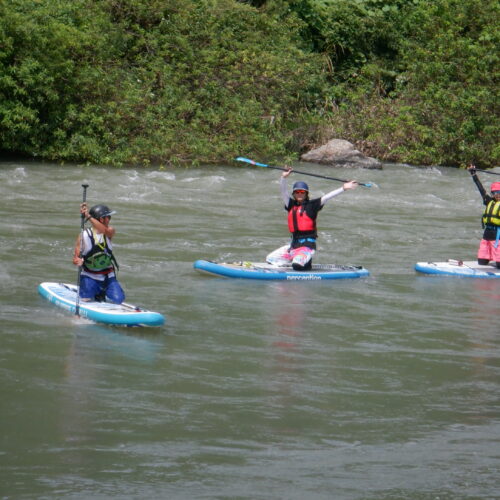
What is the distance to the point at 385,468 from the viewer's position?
20.2 ft

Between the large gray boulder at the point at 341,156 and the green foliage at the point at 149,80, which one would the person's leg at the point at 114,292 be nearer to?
the green foliage at the point at 149,80

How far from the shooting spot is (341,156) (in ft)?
79.0

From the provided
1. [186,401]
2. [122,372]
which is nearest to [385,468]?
[186,401]

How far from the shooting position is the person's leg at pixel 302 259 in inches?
493

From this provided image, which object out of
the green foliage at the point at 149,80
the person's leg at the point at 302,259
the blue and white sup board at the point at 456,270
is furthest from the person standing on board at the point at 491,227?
the green foliage at the point at 149,80

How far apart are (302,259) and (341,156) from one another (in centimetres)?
1189

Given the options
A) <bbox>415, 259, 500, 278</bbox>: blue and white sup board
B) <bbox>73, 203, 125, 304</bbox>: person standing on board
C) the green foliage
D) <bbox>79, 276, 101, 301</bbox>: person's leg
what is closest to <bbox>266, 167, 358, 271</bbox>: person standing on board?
<bbox>415, 259, 500, 278</bbox>: blue and white sup board

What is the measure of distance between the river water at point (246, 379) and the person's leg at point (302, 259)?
0.41 metres

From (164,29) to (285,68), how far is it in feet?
10.5

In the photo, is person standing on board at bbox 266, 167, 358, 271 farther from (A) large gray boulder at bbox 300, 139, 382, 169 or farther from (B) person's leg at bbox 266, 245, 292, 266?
(A) large gray boulder at bbox 300, 139, 382, 169

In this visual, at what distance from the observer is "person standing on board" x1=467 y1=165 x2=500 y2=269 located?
520 inches

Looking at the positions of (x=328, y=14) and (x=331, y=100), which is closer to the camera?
(x=331, y=100)

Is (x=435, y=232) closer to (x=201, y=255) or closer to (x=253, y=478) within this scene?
(x=201, y=255)

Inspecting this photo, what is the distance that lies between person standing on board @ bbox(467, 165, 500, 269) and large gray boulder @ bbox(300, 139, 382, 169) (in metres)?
10.5
